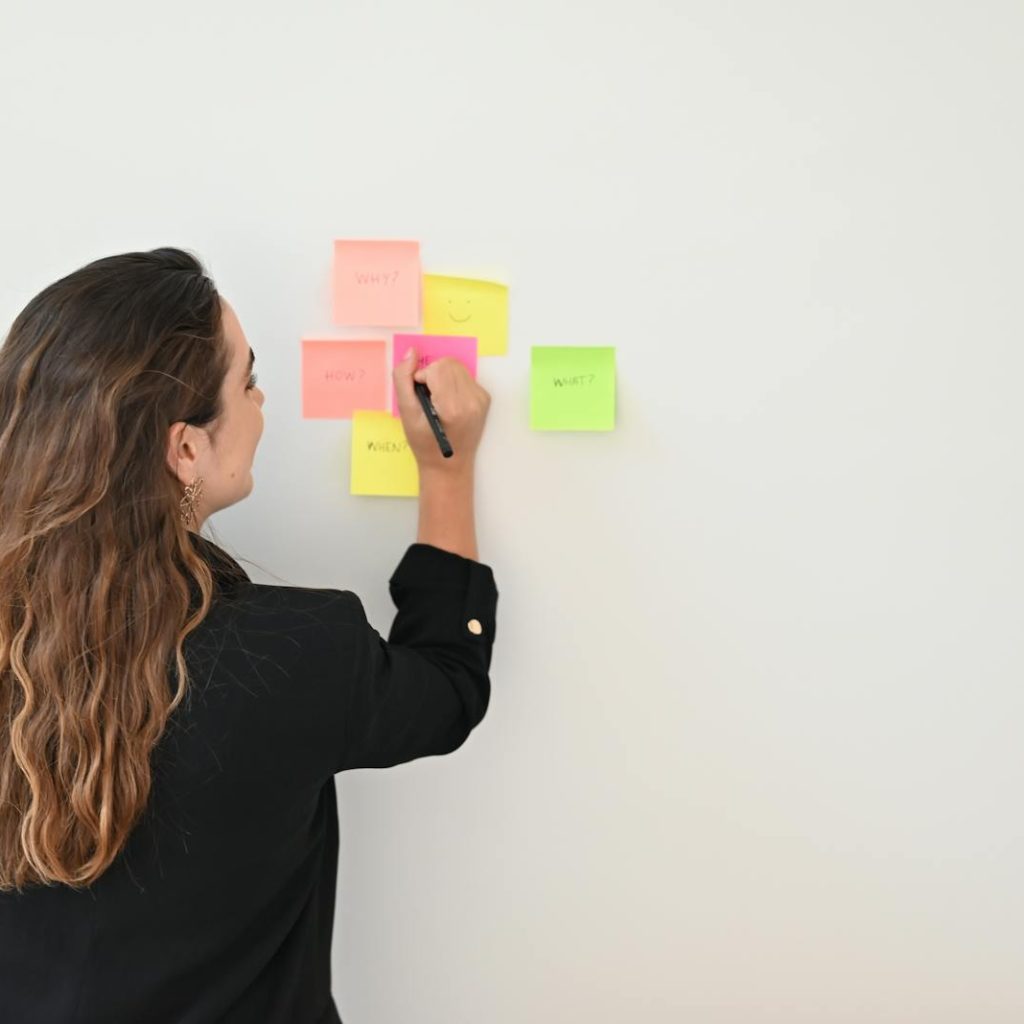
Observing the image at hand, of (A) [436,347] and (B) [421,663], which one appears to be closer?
(B) [421,663]

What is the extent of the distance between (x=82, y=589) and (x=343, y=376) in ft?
1.31

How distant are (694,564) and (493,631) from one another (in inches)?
10.1

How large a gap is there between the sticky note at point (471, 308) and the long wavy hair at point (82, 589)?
0.35 metres

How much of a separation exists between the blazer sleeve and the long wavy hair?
0.15 metres

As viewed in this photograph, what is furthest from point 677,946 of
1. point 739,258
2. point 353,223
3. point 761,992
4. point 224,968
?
point 353,223

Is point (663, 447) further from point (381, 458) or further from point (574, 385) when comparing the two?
point (381, 458)

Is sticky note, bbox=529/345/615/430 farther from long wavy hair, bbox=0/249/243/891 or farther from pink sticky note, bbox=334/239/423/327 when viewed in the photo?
long wavy hair, bbox=0/249/243/891

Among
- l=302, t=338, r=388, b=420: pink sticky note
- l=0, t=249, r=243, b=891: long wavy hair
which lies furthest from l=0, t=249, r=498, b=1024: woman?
l=302, t=338, r=388, b=420: pink sticky note

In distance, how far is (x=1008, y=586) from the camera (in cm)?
104

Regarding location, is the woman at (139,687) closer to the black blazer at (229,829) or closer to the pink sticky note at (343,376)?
the black blazer at (229,829)

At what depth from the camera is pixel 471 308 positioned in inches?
39.7

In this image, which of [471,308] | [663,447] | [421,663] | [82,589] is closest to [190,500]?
[82,589]

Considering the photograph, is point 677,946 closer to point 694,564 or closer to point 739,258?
point 694,564

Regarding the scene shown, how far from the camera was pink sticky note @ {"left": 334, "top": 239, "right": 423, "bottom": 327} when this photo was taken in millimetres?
1004
